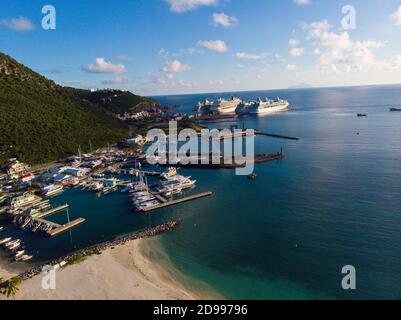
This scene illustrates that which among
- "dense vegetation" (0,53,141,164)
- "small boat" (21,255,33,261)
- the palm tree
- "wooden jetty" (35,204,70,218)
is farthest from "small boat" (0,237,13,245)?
"dense vegetation" (0,53,141,164)

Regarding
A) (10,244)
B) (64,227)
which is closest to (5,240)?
(10,244)

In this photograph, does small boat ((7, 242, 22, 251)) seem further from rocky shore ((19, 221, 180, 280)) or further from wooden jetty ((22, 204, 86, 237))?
rocky shore ((19, 221, 180, 280))

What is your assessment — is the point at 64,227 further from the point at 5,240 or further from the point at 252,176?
the point at 252,176

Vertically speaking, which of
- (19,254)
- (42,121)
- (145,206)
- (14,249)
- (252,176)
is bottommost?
(14,249)

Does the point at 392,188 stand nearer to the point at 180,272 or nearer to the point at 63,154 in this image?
the point at 180,272

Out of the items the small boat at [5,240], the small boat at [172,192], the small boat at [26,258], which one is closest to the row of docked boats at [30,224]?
the small boat at [5,240]

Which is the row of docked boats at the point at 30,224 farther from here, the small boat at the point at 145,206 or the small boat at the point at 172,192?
the small boat at the point at 172,192
